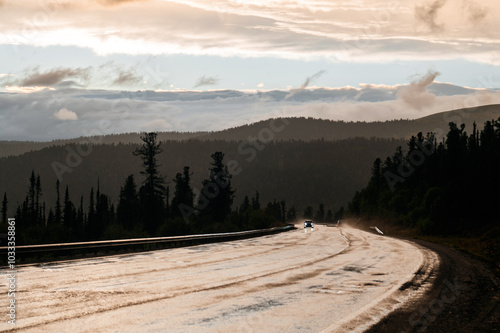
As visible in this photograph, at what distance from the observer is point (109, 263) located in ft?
64.3

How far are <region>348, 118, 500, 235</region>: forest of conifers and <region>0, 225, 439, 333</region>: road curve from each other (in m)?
47.6

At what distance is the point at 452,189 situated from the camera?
2820 inches

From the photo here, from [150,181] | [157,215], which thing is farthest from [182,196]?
[150,181]

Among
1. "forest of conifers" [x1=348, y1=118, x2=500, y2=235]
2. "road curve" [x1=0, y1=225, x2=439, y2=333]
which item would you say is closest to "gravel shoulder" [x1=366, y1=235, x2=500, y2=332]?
"road curve" [x1=0, y1=225, x2=439, y2=333]

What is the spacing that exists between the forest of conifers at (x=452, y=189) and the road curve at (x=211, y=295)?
47.6 m

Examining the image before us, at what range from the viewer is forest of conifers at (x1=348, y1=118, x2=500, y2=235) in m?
65.5

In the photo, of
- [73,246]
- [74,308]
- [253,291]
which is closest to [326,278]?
[253,291]

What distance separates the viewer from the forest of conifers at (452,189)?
65.5m

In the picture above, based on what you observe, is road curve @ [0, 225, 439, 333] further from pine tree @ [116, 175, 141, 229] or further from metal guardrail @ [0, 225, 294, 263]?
pine tree @ [116, 175, 141, 229]

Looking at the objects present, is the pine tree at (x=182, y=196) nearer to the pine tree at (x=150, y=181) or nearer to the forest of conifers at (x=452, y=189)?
the pine tree at (x=150, y=181)

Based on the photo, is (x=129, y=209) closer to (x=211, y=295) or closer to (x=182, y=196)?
(x=182, y=196)

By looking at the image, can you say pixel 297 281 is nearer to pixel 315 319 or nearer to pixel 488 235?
pixel 315 319

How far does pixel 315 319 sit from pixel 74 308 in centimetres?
425

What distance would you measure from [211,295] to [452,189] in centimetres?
6498
